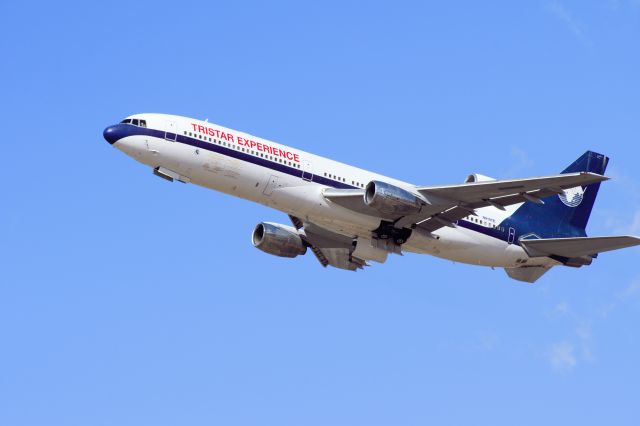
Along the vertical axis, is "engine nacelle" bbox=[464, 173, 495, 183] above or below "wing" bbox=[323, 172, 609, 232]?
above

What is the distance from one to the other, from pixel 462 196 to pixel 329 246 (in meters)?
9.84

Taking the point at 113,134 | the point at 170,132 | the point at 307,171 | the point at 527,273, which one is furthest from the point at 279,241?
the point at 527,273

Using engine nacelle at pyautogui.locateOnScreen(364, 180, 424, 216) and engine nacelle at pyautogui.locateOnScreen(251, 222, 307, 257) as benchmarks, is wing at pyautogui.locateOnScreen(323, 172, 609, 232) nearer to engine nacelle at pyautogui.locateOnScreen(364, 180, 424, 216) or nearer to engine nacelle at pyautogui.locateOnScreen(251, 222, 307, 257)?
engine nacelle at pyautogui.locateOnScreen(364, 180, 424, 216)

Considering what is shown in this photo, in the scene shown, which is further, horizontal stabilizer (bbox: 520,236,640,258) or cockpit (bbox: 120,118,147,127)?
horizontal stabilizer (bbox: 520,236,640,258)

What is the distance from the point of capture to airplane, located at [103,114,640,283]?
5156 centimetres

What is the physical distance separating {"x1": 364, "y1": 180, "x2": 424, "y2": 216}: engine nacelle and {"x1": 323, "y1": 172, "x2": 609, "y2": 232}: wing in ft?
1.94

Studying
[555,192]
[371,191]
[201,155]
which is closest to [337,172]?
[371,191]

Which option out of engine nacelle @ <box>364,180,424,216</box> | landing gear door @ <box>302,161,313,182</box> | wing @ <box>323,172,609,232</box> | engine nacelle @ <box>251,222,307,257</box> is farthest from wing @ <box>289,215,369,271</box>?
engine nacelle @ <box>364,180,424,216</box>

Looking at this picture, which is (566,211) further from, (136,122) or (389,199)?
(136,122)

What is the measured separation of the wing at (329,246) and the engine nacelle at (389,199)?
20.6 ft

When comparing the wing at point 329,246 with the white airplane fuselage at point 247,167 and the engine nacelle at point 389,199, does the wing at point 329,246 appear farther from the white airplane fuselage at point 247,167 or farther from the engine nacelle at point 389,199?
the engine nacelle at point 389,199

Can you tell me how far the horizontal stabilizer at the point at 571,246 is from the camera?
5603 cm

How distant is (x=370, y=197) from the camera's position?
170ft

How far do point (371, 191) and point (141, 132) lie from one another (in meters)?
10.9
